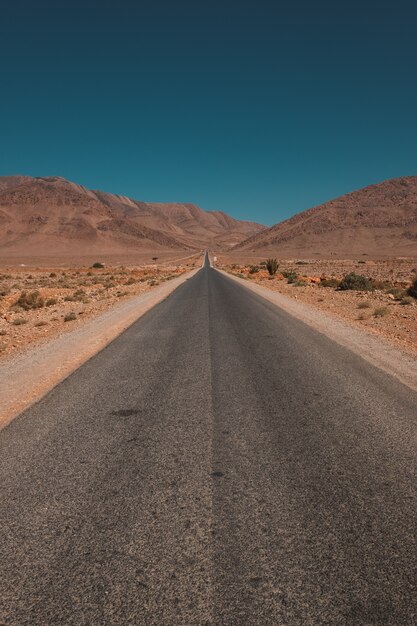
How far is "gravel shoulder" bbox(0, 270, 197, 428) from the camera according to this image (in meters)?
6.70

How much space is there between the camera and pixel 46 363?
8.98 meters

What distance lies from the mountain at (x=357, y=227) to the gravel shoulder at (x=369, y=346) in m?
111

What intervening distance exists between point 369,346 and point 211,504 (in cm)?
805

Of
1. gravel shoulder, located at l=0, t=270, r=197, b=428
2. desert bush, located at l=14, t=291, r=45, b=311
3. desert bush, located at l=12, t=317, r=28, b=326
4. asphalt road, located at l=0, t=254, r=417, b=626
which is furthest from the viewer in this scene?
desert bush, located at l=14, t=291, r=45, b=311

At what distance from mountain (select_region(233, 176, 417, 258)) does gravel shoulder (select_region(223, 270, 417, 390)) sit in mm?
110595

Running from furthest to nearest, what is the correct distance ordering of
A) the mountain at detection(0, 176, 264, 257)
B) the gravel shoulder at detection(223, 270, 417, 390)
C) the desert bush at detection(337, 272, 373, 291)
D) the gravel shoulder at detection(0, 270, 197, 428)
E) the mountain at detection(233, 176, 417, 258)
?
the mountain at detection(0, 176, 264, 257) → the mountain at detection(233, 176, 417, 258) → the desert bush at detection(337, 272, 373, 291) → the gravel shoulder at detection(223, 270, 417, 390) → the gravel shoulder at detection(0, 270, 197, 428)

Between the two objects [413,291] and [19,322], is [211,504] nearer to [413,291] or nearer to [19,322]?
[19,322]

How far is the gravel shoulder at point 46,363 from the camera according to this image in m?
6.70

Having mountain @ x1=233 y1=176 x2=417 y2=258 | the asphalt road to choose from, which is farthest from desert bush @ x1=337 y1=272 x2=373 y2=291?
mountain @ x1=233 y1=176 x2=417 y2=258

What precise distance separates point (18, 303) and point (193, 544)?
21394 mm

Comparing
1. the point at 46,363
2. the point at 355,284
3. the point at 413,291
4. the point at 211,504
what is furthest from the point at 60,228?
the point at 211,504

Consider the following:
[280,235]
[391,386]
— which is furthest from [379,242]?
[391,386]

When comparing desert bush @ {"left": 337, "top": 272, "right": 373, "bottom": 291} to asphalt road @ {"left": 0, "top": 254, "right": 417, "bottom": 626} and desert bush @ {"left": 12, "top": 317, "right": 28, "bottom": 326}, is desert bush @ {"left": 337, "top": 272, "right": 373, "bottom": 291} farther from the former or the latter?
asphalt road @ {"left": 0, "top": 254, "right": 417, "bottom": 626}

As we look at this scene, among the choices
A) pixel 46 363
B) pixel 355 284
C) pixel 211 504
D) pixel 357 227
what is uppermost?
pixel 357 227
